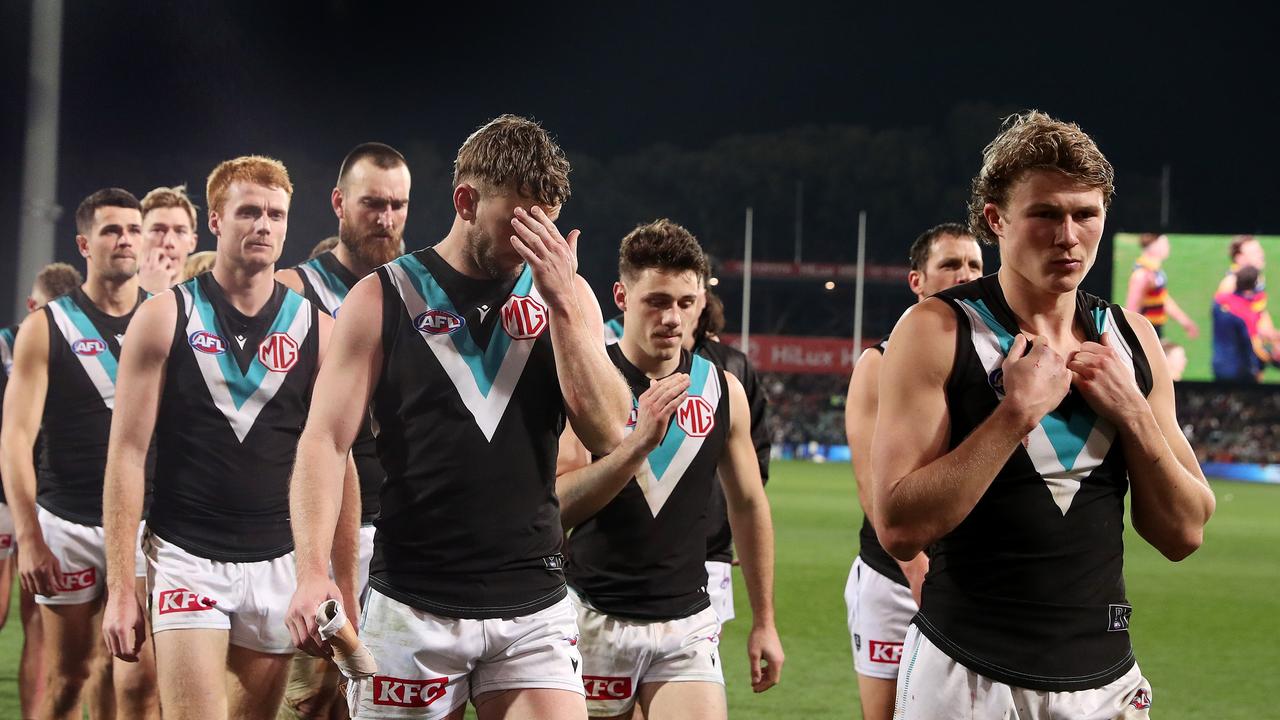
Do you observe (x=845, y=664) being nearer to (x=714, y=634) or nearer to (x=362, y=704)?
(x=714, y=634)

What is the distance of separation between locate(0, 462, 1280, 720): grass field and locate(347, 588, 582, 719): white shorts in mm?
4860

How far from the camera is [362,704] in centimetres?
338

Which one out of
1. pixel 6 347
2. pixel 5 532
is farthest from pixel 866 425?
pixel 6 347

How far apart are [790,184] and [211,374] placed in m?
74.8

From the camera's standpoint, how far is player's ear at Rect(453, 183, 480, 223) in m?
3.43

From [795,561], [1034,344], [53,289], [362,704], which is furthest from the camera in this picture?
[795,561]

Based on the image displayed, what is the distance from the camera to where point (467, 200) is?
11.3 feet

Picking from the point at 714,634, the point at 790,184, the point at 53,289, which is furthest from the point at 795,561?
the point at 790,184

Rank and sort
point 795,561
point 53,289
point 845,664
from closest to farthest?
point 53,289
point 845,664
point 795,561

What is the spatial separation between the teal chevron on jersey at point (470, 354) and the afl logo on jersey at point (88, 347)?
342 centimetres

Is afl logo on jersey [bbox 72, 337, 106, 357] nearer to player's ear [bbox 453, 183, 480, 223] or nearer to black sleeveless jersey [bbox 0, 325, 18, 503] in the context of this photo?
black sleeveless jersey [bbox 0, 325, 18, 503]

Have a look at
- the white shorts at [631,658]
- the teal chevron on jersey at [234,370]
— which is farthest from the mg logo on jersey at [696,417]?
the teal chevron on jersey at [234,370]

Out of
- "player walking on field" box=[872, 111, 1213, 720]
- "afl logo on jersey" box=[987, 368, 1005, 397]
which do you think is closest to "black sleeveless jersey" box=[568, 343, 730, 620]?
"player walking on field" box=[872, 111, 1213, 720]

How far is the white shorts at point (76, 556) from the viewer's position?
5961 mm
